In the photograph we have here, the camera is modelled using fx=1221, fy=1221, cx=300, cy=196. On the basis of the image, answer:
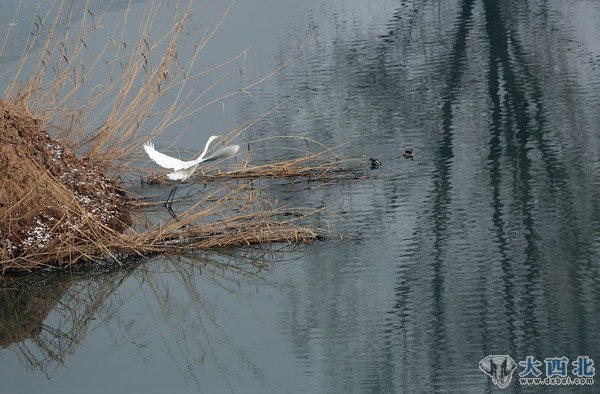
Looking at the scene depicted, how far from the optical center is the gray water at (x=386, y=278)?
5.05m

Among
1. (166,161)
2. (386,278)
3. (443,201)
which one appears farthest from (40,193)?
(443,201)

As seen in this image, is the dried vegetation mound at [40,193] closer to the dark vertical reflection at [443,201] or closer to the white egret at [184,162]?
the white egret at [184,162]

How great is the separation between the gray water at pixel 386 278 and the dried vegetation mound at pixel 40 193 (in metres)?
0.26

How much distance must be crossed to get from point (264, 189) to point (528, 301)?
89.0 inches

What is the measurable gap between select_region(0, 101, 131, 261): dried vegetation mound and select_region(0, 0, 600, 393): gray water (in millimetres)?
259

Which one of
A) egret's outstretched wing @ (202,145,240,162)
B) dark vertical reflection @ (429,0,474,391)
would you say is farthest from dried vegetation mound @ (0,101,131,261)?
dark vertical reflection @ (429,0,474,391)

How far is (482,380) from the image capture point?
4.71 meters

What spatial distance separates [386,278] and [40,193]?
196 cm

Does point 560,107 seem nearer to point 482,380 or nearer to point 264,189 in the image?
point 264,189

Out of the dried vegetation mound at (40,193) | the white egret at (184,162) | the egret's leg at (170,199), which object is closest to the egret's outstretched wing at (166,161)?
the white egret at (184,162)

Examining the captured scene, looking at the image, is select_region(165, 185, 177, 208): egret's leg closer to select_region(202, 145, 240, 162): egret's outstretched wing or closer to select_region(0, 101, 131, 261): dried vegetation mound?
select_region(0, 101, 131, 261): dried vegetation mound

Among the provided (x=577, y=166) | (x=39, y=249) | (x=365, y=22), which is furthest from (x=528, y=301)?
(x=365, y=22)

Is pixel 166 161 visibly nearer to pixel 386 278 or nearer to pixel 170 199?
pixel 170 199

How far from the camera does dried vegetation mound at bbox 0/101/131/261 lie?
6.32 meters
